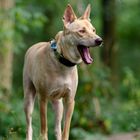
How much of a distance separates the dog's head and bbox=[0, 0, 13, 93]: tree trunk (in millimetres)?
5383

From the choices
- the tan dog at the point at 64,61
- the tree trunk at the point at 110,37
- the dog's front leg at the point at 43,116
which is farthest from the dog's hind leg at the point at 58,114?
the tree trunk at the point at 110,37

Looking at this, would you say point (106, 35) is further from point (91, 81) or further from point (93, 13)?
point (91, 81)

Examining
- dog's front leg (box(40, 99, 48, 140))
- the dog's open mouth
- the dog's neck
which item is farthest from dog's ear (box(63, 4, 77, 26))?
dog's front leg (box(40, 99, 48, 140))

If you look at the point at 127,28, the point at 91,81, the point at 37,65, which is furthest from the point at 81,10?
the point at 127,28

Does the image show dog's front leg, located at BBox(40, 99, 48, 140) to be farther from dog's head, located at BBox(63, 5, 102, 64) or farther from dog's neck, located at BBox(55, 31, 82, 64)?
dog's head, located at BBox(63, 5, 102, 64)

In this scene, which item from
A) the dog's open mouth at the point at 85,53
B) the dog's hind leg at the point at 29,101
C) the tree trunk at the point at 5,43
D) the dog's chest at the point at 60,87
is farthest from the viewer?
the tree trunk at the point at 5,43

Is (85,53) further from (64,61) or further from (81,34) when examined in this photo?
(64,61)

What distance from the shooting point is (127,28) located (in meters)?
35.1

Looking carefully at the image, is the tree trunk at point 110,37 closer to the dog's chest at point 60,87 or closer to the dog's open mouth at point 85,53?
the dog's chest at point 60,87

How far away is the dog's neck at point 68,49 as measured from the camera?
31.2 ft

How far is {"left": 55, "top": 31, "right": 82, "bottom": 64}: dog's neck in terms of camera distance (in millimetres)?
9500

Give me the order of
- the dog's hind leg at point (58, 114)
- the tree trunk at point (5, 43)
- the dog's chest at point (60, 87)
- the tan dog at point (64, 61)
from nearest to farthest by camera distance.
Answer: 1. the tan dog at point (64, 61)
2. the dog's chest at point (60, 87)
3. the dog's hind leg at point (58, 114)
4. the tree trunk at point (5, 43)

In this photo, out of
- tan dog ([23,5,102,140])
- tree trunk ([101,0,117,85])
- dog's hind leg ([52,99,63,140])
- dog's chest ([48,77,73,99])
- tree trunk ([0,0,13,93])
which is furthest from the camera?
tree trunk ([101,0,117,85])

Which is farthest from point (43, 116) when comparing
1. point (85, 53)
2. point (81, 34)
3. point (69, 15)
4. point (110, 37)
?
point (110, 37)
